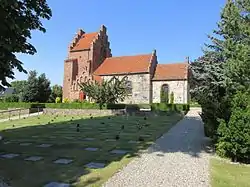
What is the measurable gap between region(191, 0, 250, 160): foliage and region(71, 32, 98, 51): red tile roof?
42738 millimetres

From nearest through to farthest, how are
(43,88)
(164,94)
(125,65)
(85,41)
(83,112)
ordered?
(83,112) → (43,88) → (164,94) → (125,65) → (85,41)

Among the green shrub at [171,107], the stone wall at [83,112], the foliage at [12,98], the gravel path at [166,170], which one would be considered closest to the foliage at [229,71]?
the gravel path at [166,170]

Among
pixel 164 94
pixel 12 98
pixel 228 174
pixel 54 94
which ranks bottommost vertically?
pixel 228 174

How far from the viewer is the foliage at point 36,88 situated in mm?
43500

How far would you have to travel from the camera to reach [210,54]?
12094 mm

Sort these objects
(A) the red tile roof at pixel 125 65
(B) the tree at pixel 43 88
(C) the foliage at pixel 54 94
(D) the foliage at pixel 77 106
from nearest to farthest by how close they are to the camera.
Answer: (D) the foliage at pixel 77 106 → (B) the tree at pixel 43 88 → (A) the red tile roof at pixel 125 65 → (C) the foliage at pixel 54 94

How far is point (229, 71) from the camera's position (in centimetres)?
941

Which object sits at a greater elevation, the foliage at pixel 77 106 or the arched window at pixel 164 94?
the arched window at pixel 164 94

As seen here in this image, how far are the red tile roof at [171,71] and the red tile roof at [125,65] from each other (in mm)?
2343

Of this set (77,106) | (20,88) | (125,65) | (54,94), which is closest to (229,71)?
(77,106)

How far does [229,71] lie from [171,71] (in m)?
37.4

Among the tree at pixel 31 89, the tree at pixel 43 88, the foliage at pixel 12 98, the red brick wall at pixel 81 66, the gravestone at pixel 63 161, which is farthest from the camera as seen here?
the red brick wall at pixel 81 66

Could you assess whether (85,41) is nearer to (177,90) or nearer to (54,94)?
(54,94)

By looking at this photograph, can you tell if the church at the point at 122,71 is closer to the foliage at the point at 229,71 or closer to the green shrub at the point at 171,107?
the green shrub at the point at 171,107
